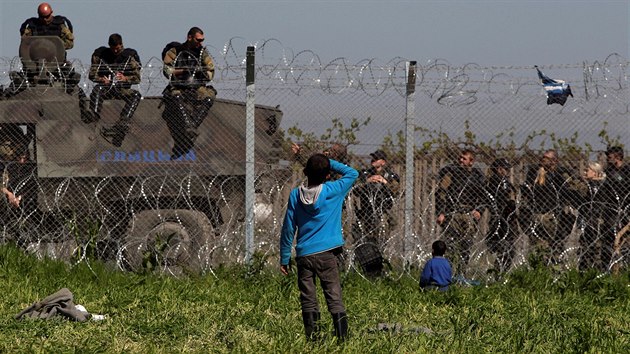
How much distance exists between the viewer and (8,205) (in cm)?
1302

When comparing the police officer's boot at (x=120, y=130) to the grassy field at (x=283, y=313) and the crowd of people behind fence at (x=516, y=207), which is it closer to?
the grassy field at (x=283, y=313)

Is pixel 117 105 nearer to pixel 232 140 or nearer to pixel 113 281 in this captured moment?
pixel 232 140

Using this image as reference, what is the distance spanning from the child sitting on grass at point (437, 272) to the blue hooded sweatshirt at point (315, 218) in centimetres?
313

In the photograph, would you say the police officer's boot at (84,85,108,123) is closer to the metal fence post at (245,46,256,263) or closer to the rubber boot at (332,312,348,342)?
the metal fence post at (245,46,256,263)

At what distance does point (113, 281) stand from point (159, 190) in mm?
1431

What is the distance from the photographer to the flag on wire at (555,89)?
1202 centimetres

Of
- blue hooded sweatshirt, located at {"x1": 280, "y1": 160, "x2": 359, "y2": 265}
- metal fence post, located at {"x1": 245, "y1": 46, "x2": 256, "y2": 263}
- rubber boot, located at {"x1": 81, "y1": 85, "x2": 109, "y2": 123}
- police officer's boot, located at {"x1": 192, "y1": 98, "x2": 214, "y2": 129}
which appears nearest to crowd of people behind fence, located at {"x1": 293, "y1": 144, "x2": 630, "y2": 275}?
metal fence post, located at {"x1": 245, "y1": 46, "x2": 256, "y2": 263}

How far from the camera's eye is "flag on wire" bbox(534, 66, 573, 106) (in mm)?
12023

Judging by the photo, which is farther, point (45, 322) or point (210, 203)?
point (210, 203)

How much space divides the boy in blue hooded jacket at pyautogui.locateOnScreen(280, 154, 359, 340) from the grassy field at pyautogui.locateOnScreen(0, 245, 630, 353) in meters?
0.18

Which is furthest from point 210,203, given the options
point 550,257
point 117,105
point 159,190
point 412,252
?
point 550,257

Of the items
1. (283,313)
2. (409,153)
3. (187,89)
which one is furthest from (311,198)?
(187,89)

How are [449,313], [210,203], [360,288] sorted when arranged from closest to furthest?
[449,313] < [360,288] < [210,203]

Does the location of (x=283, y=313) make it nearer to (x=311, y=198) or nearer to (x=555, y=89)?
(x=311, y=198)
